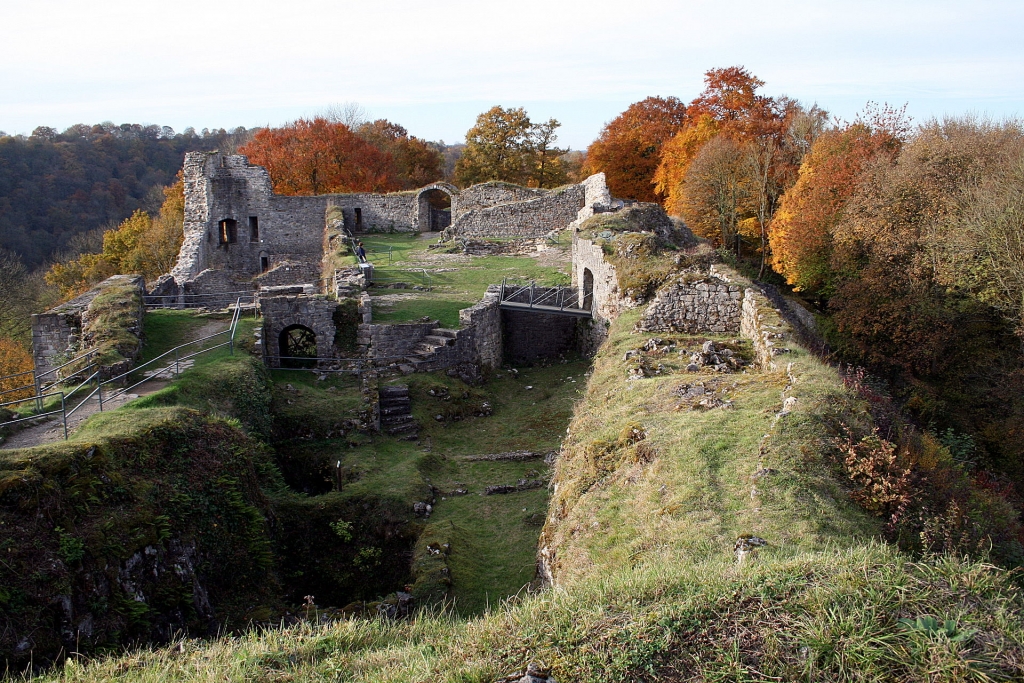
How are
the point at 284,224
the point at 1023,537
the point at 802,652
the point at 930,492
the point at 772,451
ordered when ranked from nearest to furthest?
the point at 802,652 → the point at 930,492 → the point at 772,451 → the point at 1023,537 → the point at 284,224

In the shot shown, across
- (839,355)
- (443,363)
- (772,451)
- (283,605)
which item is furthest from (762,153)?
(283,605)

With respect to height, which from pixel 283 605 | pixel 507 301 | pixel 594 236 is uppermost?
pixel 594 236

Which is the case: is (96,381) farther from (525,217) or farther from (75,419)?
(525,217)

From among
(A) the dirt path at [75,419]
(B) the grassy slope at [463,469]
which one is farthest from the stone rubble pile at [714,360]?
(A) the dirt path at [75,419]

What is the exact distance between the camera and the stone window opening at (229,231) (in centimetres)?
2878

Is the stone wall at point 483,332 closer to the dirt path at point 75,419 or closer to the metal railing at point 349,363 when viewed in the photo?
the metal railing at point 349,363

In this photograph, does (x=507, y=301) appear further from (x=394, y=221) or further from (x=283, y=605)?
(x=394, y=221)

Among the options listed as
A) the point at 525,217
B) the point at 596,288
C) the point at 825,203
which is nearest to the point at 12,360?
the point at 525,217

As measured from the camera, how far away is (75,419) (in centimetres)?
1019

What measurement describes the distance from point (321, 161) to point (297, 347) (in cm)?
2579

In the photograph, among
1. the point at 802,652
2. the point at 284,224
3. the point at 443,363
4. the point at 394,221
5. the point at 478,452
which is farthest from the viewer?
the point at 394,221

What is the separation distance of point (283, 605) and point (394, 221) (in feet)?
85.2

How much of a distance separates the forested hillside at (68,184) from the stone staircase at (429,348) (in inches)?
1647

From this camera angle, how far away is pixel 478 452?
47.1 ft
